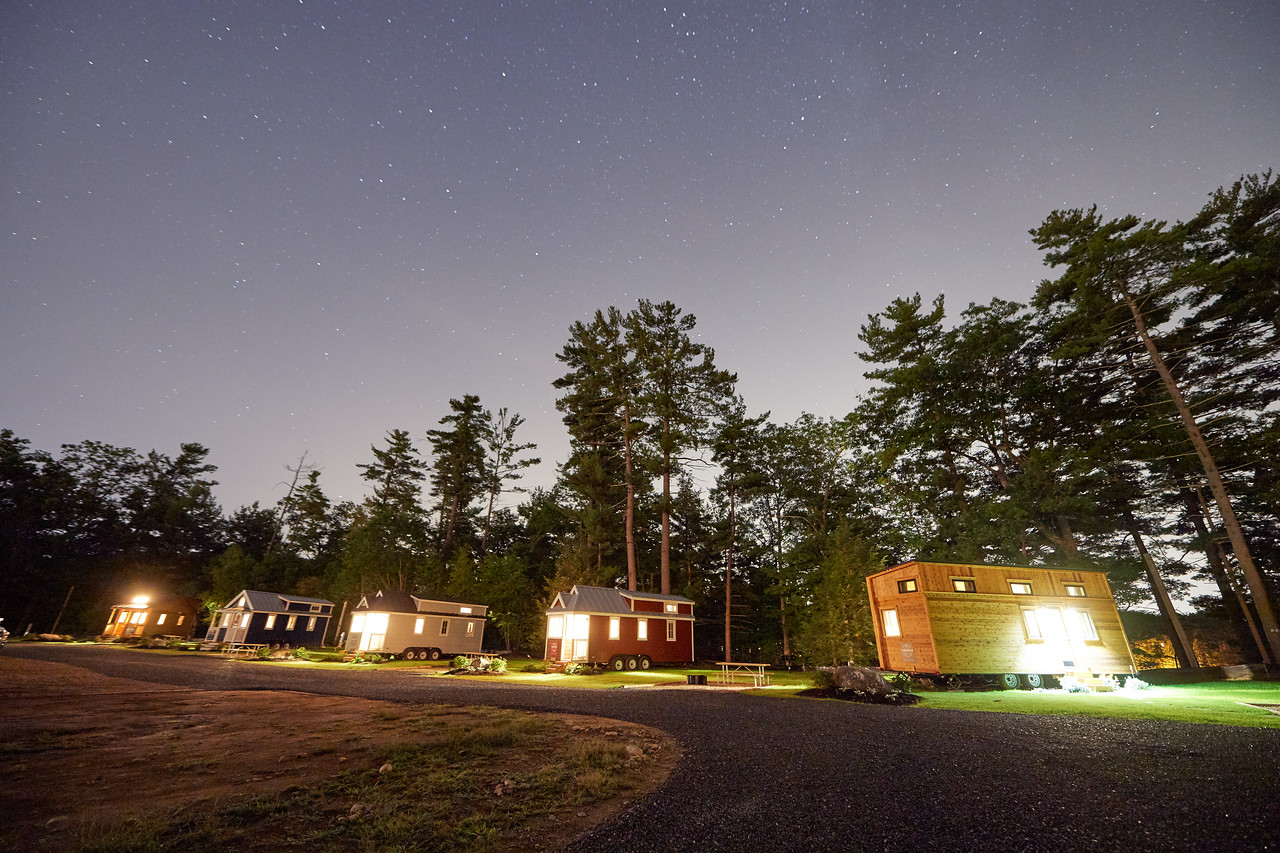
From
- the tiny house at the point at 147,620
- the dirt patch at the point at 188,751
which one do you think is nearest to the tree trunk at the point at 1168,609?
the dirt patch at the point at 188,751

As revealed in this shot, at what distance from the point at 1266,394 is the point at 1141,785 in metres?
30.4

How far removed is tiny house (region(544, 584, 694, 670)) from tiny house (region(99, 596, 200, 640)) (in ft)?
141

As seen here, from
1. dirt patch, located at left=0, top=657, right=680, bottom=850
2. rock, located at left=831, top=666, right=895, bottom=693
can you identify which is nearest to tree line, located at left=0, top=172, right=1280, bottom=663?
rock, located at left=831, top=666, right=895, bottom=693

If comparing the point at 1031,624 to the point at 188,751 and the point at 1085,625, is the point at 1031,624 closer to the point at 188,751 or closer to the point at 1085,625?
the point at 1085,625

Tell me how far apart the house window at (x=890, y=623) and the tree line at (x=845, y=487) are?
4.03m

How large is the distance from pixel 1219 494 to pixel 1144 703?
13.4 meters

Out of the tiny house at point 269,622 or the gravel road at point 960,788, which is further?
the tiny house at point 269,622

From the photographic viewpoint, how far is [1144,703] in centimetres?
1294

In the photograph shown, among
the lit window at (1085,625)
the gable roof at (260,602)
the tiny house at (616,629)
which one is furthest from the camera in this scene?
the gable roof at (260,602)

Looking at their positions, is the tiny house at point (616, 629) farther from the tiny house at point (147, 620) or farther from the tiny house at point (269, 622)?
the tiny house at point (147, 620)

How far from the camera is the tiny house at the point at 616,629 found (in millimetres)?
29125

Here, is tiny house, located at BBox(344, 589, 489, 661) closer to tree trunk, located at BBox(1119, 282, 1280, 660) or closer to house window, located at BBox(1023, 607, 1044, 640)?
house window, located at BBox(1023, 607, 1044, 640)

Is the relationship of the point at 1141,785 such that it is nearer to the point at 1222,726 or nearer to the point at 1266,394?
the point at 1222,726

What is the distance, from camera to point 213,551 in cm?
6544
